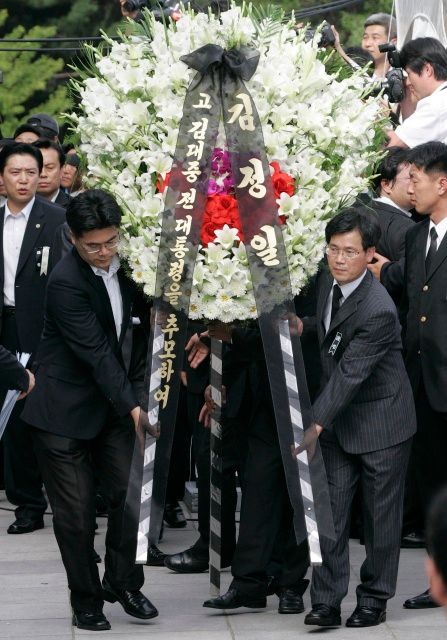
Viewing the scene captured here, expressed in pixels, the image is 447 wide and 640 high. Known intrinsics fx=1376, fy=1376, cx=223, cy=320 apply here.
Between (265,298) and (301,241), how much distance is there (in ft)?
0.99

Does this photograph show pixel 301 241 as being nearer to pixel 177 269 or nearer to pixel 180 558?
pixel 177 269

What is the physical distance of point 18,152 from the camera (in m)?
8.12

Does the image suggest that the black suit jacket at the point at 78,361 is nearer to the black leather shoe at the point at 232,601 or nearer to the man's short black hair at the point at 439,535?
the black leather shoe at the point at 232,601

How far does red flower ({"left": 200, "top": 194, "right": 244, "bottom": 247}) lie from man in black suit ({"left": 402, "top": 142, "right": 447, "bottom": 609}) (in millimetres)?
1204

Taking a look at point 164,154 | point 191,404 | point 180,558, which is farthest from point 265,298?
point 180,558

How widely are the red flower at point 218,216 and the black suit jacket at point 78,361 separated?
1.68 feet

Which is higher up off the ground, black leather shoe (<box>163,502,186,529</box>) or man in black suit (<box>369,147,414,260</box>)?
man in black suit (<box>369,147,414,260</box>)

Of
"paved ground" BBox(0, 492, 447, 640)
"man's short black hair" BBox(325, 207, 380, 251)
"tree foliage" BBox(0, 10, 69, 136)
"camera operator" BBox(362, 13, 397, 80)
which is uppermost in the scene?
"tree foliage" BBox(0, 10, 69, 136)

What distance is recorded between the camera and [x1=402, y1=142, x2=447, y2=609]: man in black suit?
21.8 feet

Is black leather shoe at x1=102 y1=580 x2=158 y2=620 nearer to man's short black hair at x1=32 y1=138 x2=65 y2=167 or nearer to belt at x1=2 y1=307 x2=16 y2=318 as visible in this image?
belt at x1=2 y1=307 x2=16 y2=318

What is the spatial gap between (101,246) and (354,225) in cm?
109

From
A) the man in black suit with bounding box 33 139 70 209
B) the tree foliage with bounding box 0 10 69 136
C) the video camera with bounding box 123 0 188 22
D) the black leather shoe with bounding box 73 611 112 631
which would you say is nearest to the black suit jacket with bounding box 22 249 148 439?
the black leather shoe with bounding box 73 611 112 631

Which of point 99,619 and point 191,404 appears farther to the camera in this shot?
point 191,404

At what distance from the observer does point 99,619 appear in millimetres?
6062
